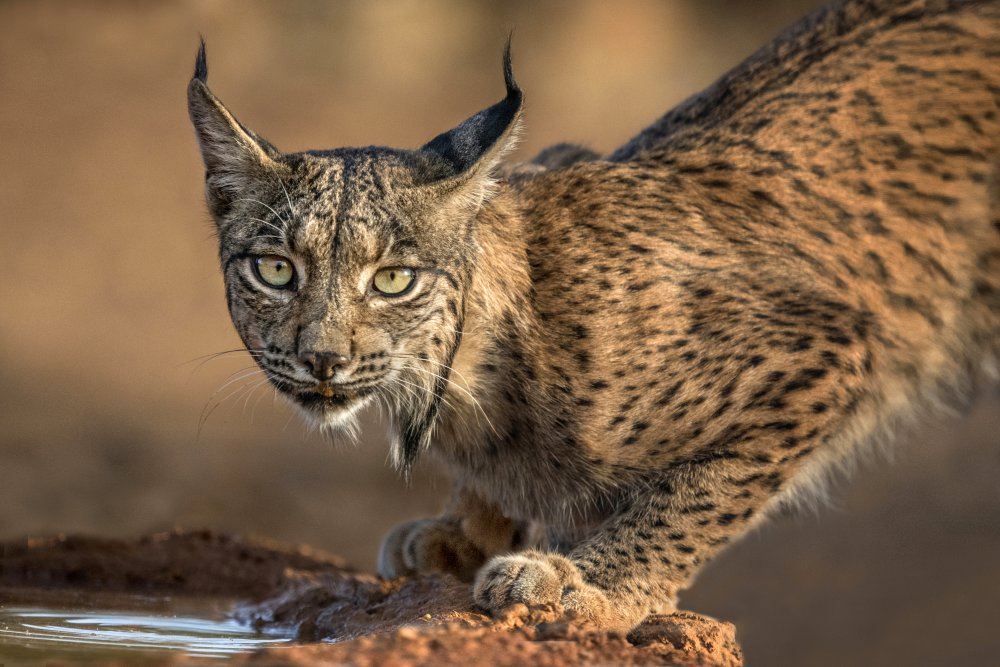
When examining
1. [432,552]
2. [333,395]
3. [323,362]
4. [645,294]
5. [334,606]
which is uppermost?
[645,294]

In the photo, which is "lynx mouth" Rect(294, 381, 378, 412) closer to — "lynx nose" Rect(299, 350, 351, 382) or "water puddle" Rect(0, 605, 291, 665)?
"lynx nose" Rect(299, 350, 351, 382)

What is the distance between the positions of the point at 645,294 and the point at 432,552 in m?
1.56

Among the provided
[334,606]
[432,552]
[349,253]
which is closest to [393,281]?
[349,253]

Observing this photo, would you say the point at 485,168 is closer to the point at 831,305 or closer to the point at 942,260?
the point at 831,305

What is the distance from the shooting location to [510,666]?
2.89m

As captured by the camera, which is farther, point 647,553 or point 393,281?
point 647,553

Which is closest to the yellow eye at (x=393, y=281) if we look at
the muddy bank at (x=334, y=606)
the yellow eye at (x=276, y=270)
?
the yellow eye at (x=276, y=270)

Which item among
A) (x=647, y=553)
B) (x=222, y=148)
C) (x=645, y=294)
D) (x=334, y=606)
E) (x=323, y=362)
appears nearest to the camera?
(x=323, y=362)

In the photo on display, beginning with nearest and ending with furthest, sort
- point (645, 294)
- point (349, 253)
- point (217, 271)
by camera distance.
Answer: point (349, 253)
point (645, 294)
point (217, 271)

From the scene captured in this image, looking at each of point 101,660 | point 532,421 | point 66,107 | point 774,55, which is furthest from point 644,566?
point 66,107

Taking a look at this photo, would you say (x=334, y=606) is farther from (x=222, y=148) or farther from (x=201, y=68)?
(x=201, y=68)

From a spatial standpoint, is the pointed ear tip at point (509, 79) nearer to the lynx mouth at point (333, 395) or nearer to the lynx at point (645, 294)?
the lynx at point (645, 294)

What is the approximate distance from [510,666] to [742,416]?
1826mm

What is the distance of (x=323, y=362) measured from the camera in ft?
12.6
